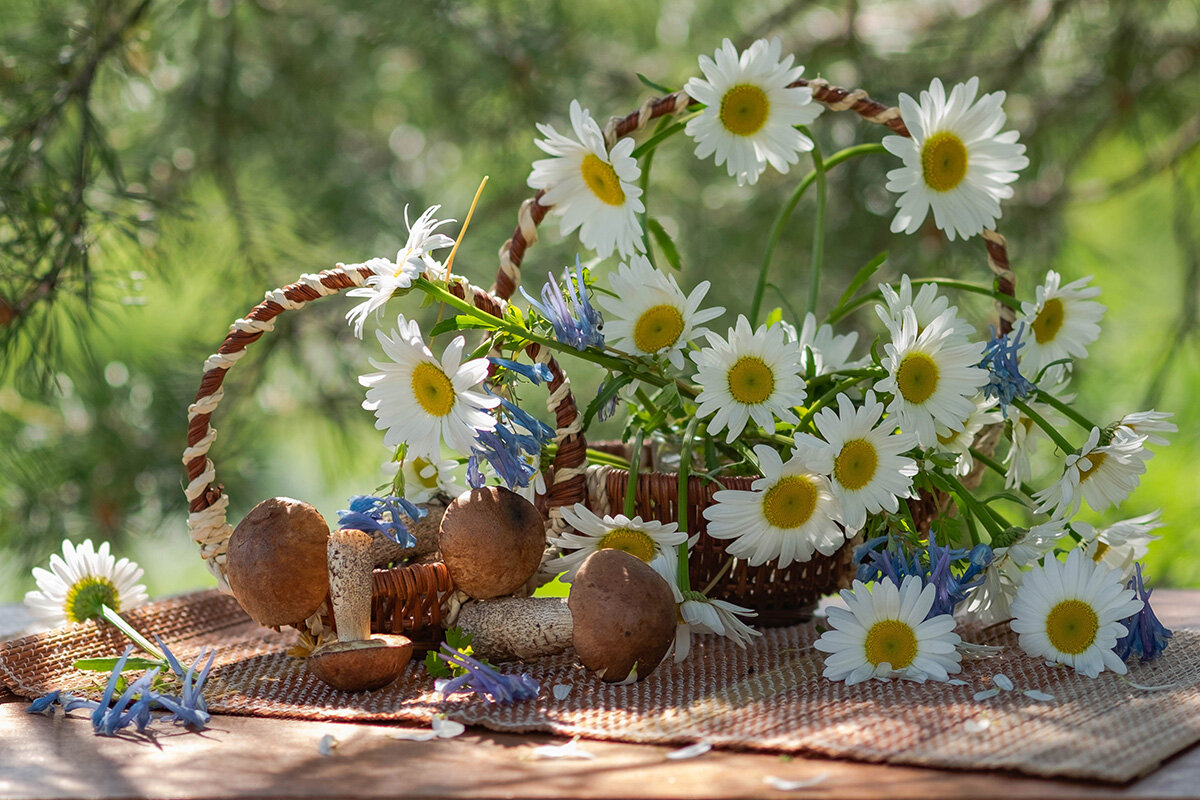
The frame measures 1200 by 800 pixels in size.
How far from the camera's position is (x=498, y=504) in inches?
22.6

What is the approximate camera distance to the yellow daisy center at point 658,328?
23.0 inches

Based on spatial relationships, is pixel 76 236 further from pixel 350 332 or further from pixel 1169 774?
pixel 1169 774

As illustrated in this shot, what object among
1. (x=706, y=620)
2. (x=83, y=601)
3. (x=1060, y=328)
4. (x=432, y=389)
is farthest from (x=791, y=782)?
(x=83, y=601)

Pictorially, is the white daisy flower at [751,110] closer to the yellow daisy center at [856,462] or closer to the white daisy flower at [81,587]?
the yellow daisy center at [856,462]

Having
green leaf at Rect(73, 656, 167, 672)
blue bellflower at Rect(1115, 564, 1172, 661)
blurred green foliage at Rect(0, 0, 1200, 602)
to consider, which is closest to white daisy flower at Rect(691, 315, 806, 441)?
blue bellflower at Rect(1115, 564, 1172, 661)

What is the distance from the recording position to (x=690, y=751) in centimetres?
44

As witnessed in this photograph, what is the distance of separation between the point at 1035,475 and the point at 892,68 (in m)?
0.53

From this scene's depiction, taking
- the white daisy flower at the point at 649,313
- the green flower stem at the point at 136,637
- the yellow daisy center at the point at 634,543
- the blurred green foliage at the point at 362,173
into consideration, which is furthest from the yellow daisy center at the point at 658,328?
the blurred green foliage at the point at 362,173

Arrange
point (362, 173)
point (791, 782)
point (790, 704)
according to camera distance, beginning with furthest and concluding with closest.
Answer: point (362, 173), point (790, 704), point (791, 782)

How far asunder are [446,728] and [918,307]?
1.10 feet

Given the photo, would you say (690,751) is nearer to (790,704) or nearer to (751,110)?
(790,704)

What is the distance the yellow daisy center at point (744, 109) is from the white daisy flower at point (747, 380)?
14cm

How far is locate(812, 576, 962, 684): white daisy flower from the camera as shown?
0.53 metres

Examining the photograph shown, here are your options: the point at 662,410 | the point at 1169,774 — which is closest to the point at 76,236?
Result: the point at 662,410
